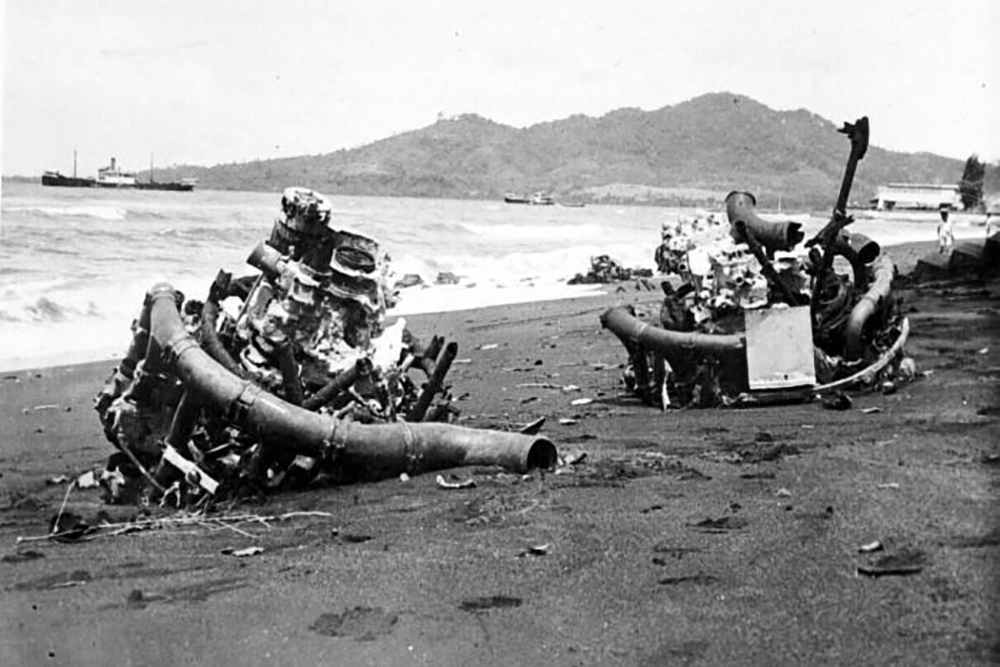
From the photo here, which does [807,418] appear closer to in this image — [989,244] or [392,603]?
[392,603]

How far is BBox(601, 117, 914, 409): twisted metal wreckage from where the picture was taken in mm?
6527

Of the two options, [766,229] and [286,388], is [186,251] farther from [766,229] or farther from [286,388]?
[286,388]

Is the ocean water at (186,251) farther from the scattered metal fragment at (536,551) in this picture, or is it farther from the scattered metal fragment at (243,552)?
the scattered metal fragment at (536,551)

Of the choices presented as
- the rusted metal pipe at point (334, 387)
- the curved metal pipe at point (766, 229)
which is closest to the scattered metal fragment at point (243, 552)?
the rusted metal pipe at point (334, 387)

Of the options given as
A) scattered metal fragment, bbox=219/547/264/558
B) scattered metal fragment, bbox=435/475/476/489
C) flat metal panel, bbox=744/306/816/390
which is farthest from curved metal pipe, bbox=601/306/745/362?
scattered metal fragment, bbox=219/547/264/558

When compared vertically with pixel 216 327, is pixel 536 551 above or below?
below

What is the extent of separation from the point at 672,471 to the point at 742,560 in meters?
1.30

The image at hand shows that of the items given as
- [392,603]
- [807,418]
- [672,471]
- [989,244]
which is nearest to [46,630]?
[392,603]

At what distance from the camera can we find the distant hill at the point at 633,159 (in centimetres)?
938

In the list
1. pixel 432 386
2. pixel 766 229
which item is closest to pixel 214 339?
pixel 432 386

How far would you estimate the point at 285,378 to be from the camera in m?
5.11

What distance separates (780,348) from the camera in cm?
654

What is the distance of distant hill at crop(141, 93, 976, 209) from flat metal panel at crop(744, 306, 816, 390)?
1.36m

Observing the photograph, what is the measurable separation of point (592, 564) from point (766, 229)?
3.98m
